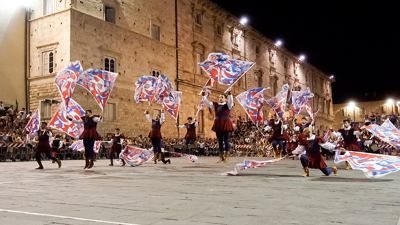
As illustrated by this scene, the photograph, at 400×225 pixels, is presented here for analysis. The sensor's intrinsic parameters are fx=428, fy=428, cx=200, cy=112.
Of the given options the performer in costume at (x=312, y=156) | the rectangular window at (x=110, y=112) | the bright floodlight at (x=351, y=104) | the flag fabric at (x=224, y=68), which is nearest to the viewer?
the performer in costume at (x=312, y=156)

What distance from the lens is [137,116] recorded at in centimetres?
3303

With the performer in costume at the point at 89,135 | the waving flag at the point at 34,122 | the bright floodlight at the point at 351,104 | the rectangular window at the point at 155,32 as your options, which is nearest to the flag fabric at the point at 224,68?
the performer in costume at the point at 89,135

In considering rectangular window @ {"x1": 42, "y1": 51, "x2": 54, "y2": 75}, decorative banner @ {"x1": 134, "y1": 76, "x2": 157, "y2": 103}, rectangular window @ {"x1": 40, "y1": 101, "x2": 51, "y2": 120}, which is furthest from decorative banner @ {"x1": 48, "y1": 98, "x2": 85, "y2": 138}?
rectangular window @ {"x1": 42, "y1": 51, "x2": 54, "y2": 75}

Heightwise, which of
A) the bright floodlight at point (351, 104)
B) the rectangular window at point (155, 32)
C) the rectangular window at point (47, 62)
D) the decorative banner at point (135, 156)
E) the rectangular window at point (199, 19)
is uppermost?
the rectangular window at point (199, 19)

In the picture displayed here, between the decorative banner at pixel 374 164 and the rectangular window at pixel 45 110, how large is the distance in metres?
23.0

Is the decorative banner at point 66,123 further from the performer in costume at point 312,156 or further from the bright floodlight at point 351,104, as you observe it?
the bright floodlight at point 351,104

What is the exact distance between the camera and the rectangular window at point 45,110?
28.2 m

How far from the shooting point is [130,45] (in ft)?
108

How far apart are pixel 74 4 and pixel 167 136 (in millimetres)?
13214

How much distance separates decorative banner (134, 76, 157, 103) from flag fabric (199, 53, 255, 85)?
5.50 metres

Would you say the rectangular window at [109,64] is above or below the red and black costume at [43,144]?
above

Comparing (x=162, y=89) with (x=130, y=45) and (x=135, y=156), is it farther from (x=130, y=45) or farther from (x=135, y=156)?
(x=130, y=45)

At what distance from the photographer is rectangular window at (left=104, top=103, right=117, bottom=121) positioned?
30.2 metres

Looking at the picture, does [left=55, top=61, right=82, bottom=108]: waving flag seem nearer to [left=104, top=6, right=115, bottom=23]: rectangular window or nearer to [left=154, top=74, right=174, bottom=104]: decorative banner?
[left=154, top=74, right=174, bottom=104]: decorative banner
